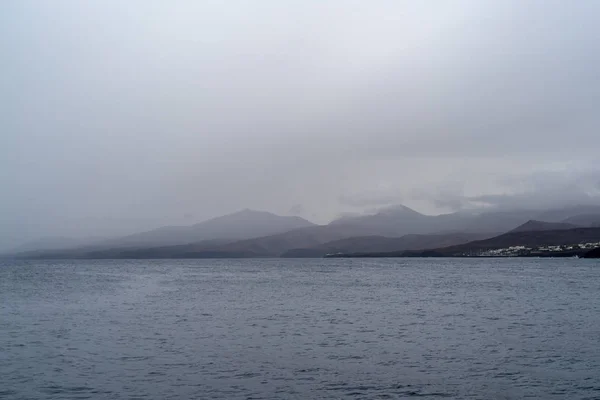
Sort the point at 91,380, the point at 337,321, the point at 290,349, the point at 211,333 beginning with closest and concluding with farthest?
the point at 91,380, the point at 290,349, the point at 211,333, the point at 337,321

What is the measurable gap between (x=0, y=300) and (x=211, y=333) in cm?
3930

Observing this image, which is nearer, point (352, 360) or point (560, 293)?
point (352, 360)

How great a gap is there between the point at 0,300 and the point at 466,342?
5414 cm

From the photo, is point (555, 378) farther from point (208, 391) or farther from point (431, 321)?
point (431, 321)

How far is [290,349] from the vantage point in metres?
31.7

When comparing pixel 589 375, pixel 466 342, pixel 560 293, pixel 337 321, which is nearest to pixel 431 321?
pixel 337 321

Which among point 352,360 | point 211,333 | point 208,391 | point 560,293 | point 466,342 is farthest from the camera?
point 560,293

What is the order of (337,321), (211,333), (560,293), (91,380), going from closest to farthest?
1. (91,380)
2. (211,333)
3. (337,321)
4. (560,293)

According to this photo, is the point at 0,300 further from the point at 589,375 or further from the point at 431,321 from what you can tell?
the point at 589,375

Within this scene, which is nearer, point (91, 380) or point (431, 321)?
point (91, 380)

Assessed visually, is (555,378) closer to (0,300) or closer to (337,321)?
(337,321)

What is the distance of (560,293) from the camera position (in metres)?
72.2

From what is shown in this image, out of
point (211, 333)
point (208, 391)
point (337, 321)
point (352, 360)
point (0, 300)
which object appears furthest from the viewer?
point (0, 300)

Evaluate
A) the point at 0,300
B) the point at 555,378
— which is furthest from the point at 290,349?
the point at 0,300
